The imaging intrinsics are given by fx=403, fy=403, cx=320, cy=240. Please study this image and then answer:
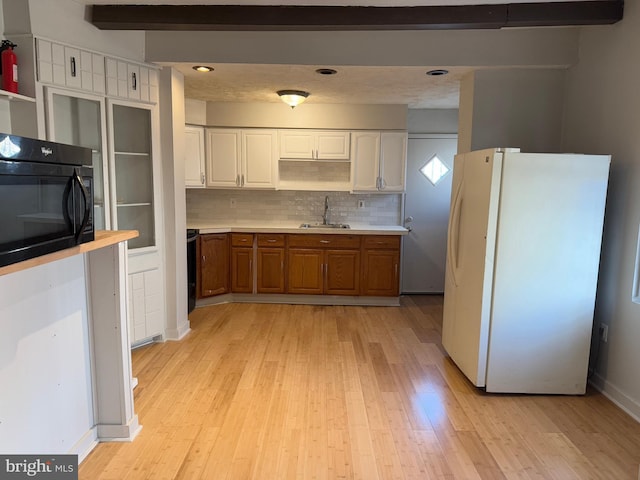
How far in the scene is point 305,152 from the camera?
4863mm

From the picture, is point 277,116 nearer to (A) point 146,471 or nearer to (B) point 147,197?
(B) point 147,197

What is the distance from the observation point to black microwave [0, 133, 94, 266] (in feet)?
3.72

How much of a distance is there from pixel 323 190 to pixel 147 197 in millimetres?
2155

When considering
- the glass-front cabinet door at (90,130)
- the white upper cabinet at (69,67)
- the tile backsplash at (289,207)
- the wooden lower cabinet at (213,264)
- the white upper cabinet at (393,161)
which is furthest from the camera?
the tile backsplash at (289,207)

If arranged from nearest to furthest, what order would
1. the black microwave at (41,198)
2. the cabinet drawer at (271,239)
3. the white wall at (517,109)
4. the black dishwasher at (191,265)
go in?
1. the black microwave at (41,198)
2. the white wall at (517,109)
3. the black dishwasher at (191,265)
4. the cabinet drawer at (271,239)

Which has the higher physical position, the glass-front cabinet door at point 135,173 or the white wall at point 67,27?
the white wall at point 67,27

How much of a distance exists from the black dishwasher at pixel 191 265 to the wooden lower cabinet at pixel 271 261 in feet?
2.44

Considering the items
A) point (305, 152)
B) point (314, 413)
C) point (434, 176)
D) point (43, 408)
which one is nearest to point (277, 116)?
point (305, 152)

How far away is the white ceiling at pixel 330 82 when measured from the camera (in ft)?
8.88

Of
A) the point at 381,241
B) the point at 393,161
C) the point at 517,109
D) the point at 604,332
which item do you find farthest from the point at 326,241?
the point at 604,332

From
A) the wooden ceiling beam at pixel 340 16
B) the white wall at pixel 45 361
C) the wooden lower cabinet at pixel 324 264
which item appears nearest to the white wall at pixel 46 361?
the white wall at pixel 45 361

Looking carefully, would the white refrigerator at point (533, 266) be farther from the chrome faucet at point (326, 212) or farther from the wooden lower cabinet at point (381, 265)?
the chrome faucet at point (326, 212)

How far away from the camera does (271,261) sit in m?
4.73

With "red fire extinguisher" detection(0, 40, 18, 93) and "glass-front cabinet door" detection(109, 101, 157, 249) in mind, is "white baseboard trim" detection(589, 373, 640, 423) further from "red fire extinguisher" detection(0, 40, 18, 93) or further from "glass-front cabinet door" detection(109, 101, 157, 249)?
"red fire extinguisher" detection(0, 40, 18, 93)
